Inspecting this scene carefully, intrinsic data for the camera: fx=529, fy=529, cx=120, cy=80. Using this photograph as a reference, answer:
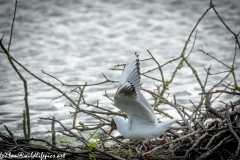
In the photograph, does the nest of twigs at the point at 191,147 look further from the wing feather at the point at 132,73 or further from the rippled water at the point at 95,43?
the rippled water at the point at 95,43

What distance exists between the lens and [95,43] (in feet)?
47.3

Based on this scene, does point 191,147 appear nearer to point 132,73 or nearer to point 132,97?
point 132,97

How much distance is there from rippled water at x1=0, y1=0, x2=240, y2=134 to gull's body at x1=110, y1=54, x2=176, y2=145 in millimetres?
3128

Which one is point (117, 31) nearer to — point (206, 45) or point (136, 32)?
point (136, 32)

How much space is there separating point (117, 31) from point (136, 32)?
1.86ft

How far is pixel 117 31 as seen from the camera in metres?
15.7

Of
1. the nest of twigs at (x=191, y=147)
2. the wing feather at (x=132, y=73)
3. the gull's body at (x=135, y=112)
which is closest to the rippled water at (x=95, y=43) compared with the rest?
the nest of twigs at (x=191, y=147)

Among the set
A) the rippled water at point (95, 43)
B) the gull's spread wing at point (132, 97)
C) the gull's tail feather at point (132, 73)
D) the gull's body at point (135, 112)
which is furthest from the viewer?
the rippled water at point (95, 43)

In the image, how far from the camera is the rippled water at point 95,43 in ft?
32.4

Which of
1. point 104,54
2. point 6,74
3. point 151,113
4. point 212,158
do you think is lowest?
point 212,158

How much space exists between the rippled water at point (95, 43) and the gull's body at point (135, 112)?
10.3ft

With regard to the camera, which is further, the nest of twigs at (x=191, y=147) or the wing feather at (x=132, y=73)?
the wing feather at (x=132, y=73)

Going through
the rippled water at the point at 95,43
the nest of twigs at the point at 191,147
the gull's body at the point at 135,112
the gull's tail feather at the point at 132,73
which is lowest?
the nest of twigs at the point at 191,147

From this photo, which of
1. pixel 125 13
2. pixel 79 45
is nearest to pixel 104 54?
pixel 79 45
